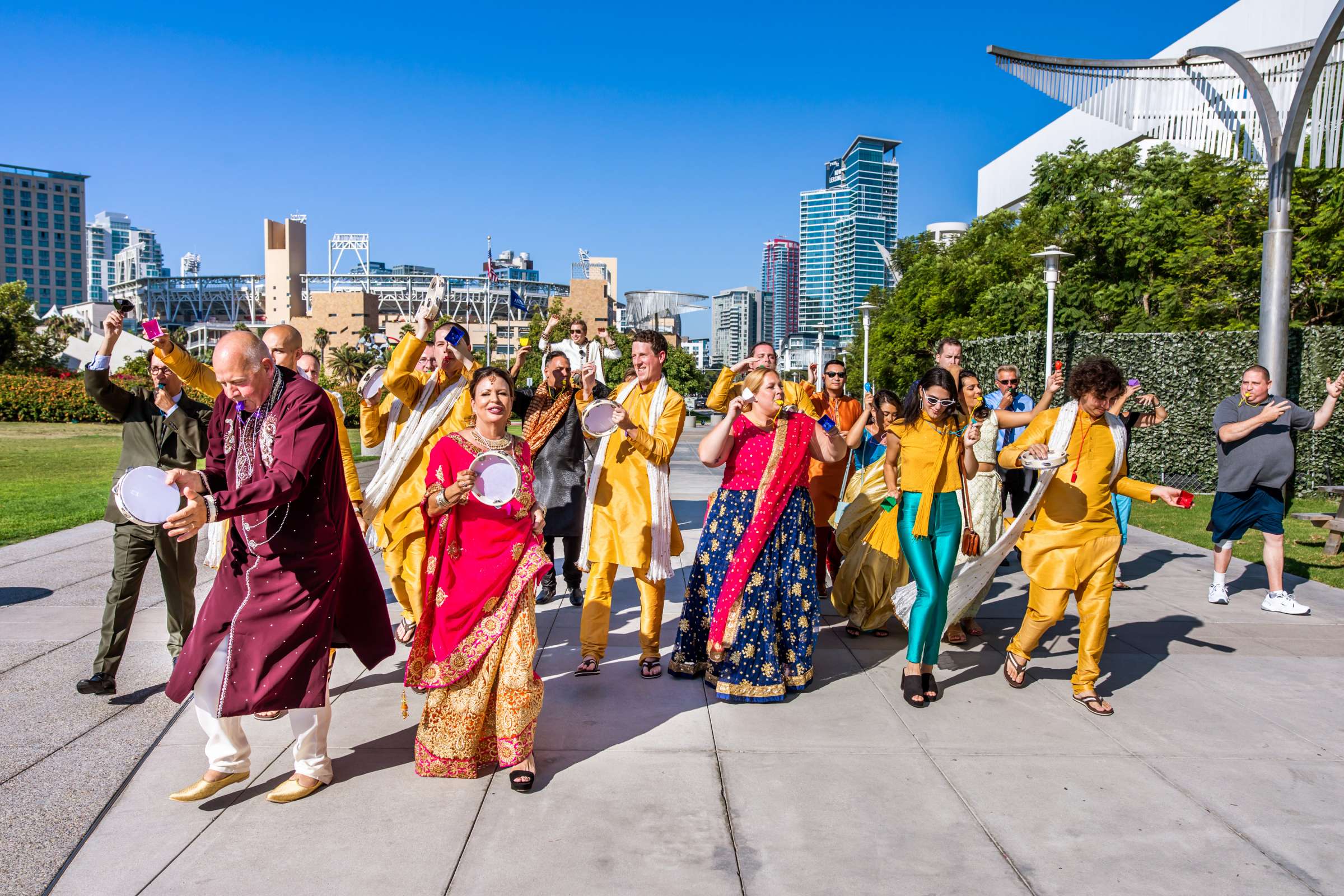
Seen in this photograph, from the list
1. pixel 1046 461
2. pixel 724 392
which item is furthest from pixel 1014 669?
pixel 724 392

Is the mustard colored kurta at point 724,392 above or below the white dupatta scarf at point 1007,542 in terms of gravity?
above

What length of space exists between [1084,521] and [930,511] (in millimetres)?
805

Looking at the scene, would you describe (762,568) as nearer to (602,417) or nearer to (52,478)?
(602,417)

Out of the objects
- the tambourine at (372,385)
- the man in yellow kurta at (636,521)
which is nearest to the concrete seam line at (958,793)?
the man in yellow kurta at (636,521)

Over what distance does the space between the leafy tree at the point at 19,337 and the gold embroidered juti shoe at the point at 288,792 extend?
53275mm

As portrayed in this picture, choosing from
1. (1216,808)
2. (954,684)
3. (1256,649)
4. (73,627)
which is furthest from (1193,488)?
(73,627)

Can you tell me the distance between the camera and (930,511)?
4719mm

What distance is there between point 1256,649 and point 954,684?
2.29 meters

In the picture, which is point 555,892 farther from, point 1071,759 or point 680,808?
point 1071,759

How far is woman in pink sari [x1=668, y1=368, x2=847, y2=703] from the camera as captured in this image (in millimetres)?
4570

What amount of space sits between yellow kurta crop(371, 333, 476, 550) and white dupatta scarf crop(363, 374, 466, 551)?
19 mm

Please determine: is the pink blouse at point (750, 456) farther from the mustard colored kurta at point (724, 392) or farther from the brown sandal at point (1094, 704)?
the brown sandal at point (1094, 704)

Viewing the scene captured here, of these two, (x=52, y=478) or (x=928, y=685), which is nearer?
(x=928, y=685)

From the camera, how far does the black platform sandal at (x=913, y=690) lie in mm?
4609
